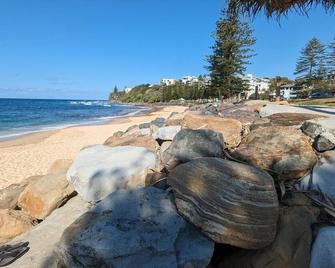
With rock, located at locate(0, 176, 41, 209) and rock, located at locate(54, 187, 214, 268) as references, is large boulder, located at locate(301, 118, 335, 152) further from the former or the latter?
rock, located at locate(0, 176, 41, 209)

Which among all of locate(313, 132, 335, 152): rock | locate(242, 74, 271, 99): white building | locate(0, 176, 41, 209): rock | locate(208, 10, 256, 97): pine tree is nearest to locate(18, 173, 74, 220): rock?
locate(0, 176, 41, 209): rock

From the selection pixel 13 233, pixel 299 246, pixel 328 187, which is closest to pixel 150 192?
pixel 299 246

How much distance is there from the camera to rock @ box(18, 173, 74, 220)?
425 cm

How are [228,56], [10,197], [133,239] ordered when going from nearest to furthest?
[133,239], [10,197], [228,56]

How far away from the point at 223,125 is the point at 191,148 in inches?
45.5

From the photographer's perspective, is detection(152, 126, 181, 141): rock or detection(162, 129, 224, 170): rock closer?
detection(162, 129, 224, 170): rock

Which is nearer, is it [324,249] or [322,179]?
[324,249]

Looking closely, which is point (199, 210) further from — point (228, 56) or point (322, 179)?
point (228, 56)

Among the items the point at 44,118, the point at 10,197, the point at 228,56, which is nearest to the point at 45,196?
the point at 10,197

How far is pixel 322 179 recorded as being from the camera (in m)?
3.33

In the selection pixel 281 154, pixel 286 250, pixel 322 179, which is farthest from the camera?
pixel 281 154

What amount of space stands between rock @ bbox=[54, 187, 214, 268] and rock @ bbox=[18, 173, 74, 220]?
5.29 ft

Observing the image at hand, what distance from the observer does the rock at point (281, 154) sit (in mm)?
3424

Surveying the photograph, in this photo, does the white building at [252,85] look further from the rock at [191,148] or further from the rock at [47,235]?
the rock at [47,235]
